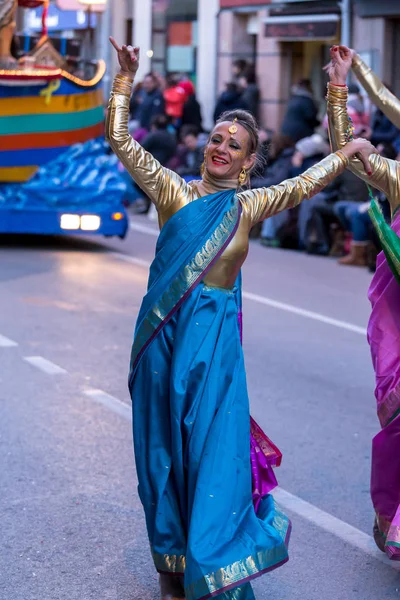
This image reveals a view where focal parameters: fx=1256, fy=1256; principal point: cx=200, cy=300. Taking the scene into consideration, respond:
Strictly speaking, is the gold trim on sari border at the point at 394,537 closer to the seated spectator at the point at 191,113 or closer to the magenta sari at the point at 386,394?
the magenta sari at the point at 386,394

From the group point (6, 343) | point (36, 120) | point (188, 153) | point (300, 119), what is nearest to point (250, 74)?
point (188, 153)

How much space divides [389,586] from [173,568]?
92 centimetres

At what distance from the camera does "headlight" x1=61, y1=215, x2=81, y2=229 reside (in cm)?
1360

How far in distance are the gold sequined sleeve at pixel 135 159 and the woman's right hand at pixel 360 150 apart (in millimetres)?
680

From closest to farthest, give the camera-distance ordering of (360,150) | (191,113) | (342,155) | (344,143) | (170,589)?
(170,589), (342,155), (360,150), (344,143), (191,113)

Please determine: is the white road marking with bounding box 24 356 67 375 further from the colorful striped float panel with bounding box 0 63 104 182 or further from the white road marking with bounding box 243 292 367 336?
the colorful striped float panel with bounding box 0 63 104 182

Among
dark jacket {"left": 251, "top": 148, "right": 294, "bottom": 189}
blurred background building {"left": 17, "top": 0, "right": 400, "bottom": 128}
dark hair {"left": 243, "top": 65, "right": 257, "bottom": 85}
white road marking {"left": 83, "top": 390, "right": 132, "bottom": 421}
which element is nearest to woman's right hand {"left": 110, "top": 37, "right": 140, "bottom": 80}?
white road marking {"left": 83, "top": 390, "right": 132, "bottom": 421}

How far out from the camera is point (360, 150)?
15.1 feet

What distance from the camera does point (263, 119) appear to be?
22766 mm

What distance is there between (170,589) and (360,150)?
5.62 feet

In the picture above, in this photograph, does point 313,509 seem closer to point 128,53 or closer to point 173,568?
point 173,568

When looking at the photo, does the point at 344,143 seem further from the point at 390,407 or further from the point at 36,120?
the point at 36,120

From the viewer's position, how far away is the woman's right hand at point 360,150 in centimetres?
455

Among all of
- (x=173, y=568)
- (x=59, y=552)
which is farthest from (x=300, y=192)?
(x=59, y=552)
